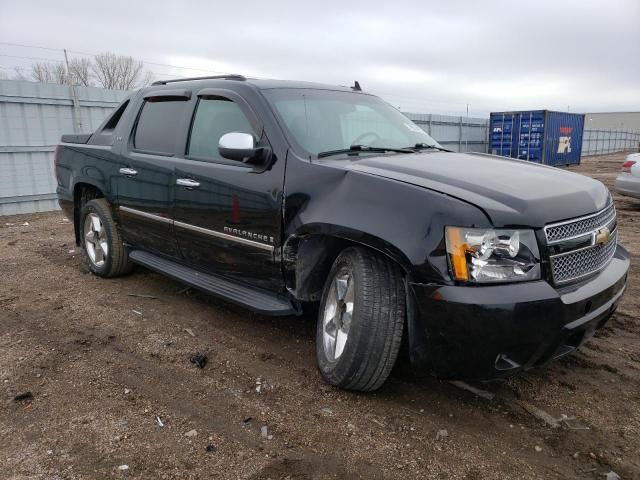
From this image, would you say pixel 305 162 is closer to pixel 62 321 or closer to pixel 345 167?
pixel 345 167

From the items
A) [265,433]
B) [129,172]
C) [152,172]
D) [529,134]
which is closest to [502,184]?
[265,433]

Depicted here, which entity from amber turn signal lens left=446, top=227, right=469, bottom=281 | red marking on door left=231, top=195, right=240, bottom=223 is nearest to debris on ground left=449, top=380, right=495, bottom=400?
amber turn signal lens left=446, top=227, right=469, bottom=281

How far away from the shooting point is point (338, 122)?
143 inches

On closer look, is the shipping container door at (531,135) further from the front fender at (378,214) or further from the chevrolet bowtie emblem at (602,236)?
the front fender at (378,214)

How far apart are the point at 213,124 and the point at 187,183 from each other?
1.58ft

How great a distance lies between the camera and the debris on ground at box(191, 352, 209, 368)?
332 centimetres

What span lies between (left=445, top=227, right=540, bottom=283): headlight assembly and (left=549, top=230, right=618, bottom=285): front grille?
21 cm

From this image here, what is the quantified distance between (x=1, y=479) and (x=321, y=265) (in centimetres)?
189

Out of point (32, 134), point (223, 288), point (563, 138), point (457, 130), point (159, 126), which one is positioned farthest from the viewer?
point (563, 138)

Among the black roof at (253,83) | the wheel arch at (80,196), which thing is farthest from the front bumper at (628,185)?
the wheel arch at (80,196)

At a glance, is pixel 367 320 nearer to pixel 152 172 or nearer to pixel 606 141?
pixel 152 172

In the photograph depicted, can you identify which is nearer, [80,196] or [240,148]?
[240,148]

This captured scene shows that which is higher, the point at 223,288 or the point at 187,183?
the point at 187,183

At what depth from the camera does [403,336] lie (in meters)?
2.79
